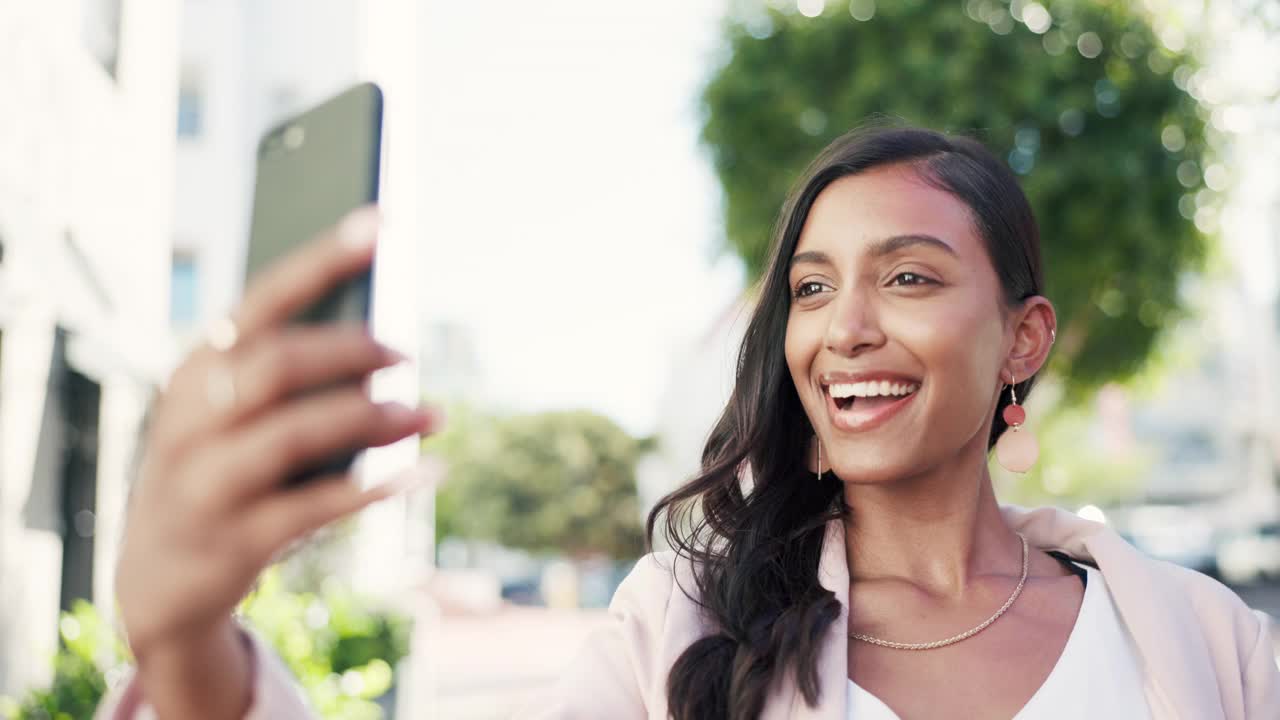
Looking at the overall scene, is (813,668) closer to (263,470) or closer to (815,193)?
(815,193)

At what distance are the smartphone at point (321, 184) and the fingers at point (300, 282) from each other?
42mm

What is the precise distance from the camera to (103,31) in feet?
25.6

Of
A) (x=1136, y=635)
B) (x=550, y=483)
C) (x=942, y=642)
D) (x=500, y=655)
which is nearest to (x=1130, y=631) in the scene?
(x=1136, y=635)

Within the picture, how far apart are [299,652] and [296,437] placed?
6.32m

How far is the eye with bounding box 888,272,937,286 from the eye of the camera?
212cm

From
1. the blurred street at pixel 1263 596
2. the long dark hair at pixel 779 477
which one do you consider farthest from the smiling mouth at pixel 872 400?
the blurred street at pixel 1263 596

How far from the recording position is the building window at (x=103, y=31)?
24.4ft

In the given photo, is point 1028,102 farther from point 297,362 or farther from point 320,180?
point 297,362

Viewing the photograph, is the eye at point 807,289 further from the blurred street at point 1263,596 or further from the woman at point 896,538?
the blurred street at point 1263,596

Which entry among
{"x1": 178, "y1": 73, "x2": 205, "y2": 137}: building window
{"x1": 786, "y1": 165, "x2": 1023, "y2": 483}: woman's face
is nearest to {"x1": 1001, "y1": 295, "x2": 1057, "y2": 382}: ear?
{"x1": 786, "y1": 165, "x2": 1023, "y2": 483}: woman's face

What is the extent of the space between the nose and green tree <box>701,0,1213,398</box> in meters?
8.19

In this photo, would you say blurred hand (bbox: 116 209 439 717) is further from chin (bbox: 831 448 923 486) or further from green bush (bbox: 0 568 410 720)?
green bush (bbox: 0 568 410 720)

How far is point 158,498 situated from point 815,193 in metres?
1.64

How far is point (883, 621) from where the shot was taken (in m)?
2.17
